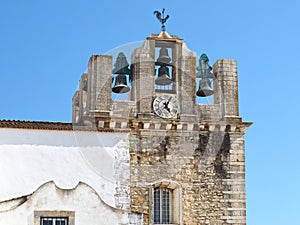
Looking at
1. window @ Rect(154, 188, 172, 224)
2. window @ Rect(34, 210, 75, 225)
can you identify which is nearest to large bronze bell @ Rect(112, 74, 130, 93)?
window @ Rect(154, 188, 172, 224)

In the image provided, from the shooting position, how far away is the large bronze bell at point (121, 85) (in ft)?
69.8

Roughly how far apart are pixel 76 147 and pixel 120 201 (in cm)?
191

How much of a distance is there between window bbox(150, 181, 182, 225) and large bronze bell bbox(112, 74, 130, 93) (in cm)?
296

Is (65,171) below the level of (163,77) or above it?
below

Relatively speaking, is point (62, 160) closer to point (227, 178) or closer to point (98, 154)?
point (98, 154)

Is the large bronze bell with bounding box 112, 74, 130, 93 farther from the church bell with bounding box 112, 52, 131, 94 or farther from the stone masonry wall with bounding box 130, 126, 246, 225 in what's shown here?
the stone masonry wall with bounding box 130, 126, 246, 225

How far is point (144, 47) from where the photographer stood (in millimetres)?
21422

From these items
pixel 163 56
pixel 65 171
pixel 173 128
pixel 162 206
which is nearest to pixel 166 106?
pixel 173 128

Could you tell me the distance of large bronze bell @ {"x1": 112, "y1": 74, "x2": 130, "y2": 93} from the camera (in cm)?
2128

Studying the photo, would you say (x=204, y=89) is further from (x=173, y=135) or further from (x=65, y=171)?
(x=65, y=171)

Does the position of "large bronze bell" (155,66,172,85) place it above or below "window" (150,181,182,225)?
above

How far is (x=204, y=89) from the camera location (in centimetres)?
2172

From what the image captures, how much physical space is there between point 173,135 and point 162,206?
2051mm

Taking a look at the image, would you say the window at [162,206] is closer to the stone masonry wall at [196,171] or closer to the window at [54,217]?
the stone masonry wall at [196,171]
